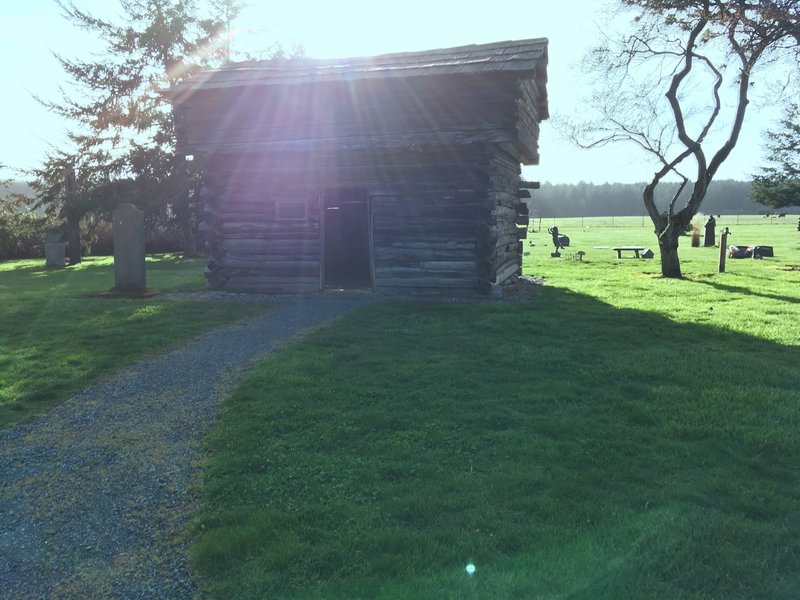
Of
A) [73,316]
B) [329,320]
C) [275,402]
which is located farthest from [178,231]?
[275,402]

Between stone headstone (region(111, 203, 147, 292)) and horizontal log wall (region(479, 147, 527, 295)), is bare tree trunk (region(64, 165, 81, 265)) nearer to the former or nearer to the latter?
stone headstone (region(111, 203, 147, 292))

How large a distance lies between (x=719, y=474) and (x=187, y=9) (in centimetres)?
3468

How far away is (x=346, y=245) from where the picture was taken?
55.3 feet

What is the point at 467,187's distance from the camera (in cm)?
1364

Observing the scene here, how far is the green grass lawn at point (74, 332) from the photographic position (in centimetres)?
725

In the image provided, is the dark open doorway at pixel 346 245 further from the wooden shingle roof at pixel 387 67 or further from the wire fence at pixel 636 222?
the wire fence at pixel 636 222

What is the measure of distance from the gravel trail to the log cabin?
7025 millimetres

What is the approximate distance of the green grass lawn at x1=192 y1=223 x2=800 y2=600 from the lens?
3408 millimetres

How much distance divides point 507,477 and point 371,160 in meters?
10.9

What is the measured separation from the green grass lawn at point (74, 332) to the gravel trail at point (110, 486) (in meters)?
0.53

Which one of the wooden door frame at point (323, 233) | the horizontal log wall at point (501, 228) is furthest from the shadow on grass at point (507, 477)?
the wooden door frame at point (323, 233)

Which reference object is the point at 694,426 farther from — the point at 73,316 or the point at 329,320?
the point at 73,316

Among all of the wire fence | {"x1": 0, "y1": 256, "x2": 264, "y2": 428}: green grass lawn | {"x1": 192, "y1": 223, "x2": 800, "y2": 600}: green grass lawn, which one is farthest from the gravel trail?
the wire fence

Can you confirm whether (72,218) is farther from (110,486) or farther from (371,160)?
(110,486)
